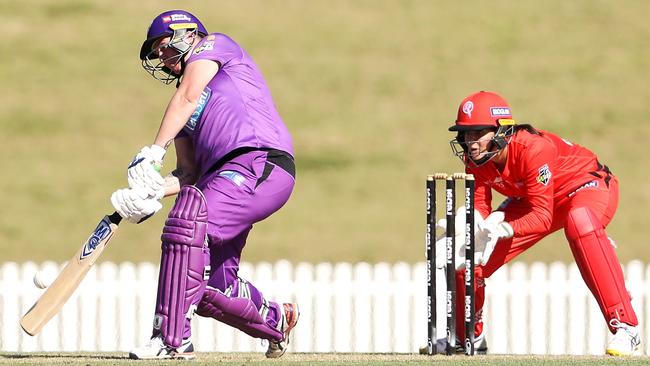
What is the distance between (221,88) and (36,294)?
608 cm

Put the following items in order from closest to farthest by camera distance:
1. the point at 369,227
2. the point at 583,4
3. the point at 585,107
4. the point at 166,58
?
the point at 166,58 < the point at 369,227 < the point at 585,107 < the point at 583,4

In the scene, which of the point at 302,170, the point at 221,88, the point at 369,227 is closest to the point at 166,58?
the point at 221,88

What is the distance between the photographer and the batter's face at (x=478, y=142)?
23.9ft

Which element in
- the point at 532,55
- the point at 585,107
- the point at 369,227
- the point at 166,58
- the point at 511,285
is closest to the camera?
the point at 166,58

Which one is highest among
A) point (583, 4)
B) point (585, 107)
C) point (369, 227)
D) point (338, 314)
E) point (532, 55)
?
point (583, 4)

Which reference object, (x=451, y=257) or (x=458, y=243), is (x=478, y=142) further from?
(x=451, y=257)

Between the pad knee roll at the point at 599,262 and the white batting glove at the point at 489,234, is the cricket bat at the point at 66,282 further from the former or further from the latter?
the pad knee roll at the point at 599,262

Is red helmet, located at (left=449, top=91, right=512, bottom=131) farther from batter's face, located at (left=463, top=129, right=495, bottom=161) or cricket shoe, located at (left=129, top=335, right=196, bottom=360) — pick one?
cricket shoe, located at (left=129, top=335, right=196, bottom=360)

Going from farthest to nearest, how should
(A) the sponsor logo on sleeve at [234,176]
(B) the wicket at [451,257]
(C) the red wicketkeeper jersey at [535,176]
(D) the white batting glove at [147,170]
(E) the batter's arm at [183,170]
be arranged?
(C) the red wicketkeeper jersey at [535,176]
(E) the batter's arm at [183,170]
(B) the wicket at [451,257]
(A) the sponsor logo on sleeve at [234,176]
(D) the white batting glove at [147,170]

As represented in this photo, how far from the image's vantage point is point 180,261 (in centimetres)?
619

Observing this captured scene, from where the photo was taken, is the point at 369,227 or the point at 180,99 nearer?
the point at 180,99

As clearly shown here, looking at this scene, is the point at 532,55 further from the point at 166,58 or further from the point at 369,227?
the point at 166,58

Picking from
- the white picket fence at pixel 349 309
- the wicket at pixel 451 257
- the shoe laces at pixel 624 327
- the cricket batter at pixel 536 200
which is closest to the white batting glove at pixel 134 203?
the wicket at pixel 451 257

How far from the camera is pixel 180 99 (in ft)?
20.7
